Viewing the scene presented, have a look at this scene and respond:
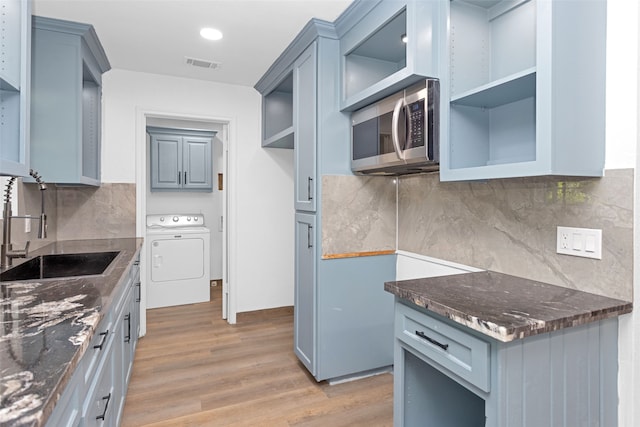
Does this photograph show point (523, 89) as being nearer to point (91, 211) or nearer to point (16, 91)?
point (16, 91)

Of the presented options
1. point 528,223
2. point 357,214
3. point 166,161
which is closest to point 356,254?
point 357,214

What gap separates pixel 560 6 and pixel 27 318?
79.6 inches

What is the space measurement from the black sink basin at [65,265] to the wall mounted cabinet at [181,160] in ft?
A: 8.12

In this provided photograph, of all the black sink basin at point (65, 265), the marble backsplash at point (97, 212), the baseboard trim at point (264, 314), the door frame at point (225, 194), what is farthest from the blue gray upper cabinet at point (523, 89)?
the marble backsplash at point (97, 212)

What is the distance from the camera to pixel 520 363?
114cm

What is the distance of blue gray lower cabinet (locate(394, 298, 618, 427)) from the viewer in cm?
113

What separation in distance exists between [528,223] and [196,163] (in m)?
4.33

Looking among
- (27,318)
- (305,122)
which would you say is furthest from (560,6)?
(27,318)

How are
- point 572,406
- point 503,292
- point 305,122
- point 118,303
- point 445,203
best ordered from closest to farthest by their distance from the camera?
point 572,406
point 503,292
point 118,303
point 445,203
point 305,122

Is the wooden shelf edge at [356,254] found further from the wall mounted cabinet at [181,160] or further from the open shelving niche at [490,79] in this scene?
the wall mounted cabinet at [181,160]

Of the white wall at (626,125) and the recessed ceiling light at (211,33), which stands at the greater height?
the recessed ceiling light at (211,33)

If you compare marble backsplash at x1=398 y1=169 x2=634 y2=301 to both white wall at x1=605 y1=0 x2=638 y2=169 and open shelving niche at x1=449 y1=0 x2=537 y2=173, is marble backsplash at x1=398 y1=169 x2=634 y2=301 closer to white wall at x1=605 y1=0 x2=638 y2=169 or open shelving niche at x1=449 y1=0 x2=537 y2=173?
white wall at x1=605 y1=0 x2=638 y2=169

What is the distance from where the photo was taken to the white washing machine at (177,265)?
13.9 ft

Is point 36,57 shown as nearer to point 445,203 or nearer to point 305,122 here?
point 305,122
